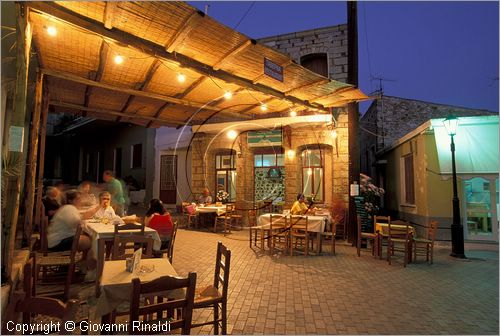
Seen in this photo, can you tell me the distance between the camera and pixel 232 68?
17.1ft

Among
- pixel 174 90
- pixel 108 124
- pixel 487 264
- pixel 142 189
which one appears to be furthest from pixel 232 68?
pixel 108 124

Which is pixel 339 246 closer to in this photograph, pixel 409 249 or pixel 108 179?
pixel 409 249

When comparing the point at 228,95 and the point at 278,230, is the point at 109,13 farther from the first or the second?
the point at 278,230

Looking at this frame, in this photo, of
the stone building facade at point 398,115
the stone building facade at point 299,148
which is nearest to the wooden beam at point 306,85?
the stone building facade at point 299,148

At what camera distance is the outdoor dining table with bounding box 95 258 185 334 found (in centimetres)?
239

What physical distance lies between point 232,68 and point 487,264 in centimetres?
659

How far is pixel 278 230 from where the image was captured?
7219 mm

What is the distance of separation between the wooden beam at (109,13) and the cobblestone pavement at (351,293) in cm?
365

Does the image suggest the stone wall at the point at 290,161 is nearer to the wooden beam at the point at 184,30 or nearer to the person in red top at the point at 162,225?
the person in red top at the point at 162,225

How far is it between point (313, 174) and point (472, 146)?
4.35 metres

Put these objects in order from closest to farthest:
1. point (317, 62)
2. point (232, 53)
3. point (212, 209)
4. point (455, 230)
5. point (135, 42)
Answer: point (135, 42) < point (232, 53) < point (455, 230) < point (212, 209) < point (317, 62)

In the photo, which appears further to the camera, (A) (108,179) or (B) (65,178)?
(B) (65,178)

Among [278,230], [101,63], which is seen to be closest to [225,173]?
[278,230]

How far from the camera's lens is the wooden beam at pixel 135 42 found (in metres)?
3.49
